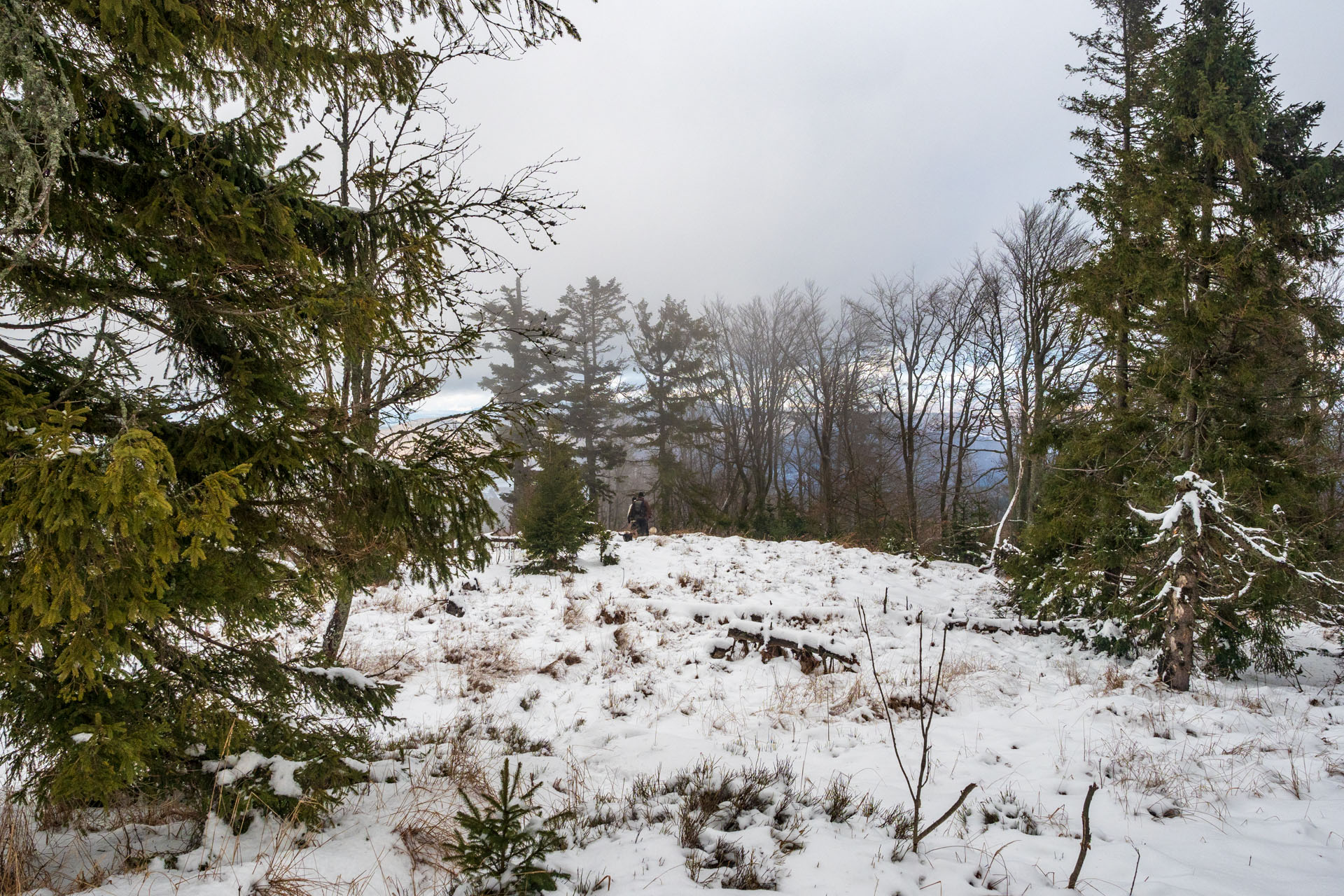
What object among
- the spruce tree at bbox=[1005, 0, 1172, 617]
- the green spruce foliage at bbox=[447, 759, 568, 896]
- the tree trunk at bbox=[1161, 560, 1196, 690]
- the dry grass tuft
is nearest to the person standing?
the spruce tree at bbox=[1005, 0, 1172, 617]

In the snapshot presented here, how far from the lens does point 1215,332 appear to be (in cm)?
625

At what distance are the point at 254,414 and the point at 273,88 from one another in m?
1.70

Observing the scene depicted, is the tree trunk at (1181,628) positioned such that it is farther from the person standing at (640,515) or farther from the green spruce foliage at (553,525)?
the person standing at (640,515)

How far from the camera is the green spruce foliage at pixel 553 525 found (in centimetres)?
1084

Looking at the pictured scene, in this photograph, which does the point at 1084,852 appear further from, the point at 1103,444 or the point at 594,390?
the point at 594,390

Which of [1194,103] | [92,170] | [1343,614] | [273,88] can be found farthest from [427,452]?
[1343,614]

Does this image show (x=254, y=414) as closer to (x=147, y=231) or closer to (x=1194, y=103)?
(x=147, y=231)

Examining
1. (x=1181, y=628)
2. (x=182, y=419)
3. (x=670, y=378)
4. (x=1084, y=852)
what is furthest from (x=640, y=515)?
(x=1084, y=852)

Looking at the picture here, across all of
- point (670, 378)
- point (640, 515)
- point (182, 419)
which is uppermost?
point (670, 378)

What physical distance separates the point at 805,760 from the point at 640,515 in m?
13.3

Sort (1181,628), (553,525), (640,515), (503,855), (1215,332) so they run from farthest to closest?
(640,515)
(553,525)
(1215,332)
(1181,628)
(503,855)

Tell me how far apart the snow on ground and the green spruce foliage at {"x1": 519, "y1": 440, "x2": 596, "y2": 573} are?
2.16m

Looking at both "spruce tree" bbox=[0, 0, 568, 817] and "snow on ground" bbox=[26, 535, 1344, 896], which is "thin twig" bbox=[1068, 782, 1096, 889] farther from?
"spruce tree" bbox=[0, 0, 568, 817]

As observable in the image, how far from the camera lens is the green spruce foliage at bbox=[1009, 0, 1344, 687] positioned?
6.24 metres
